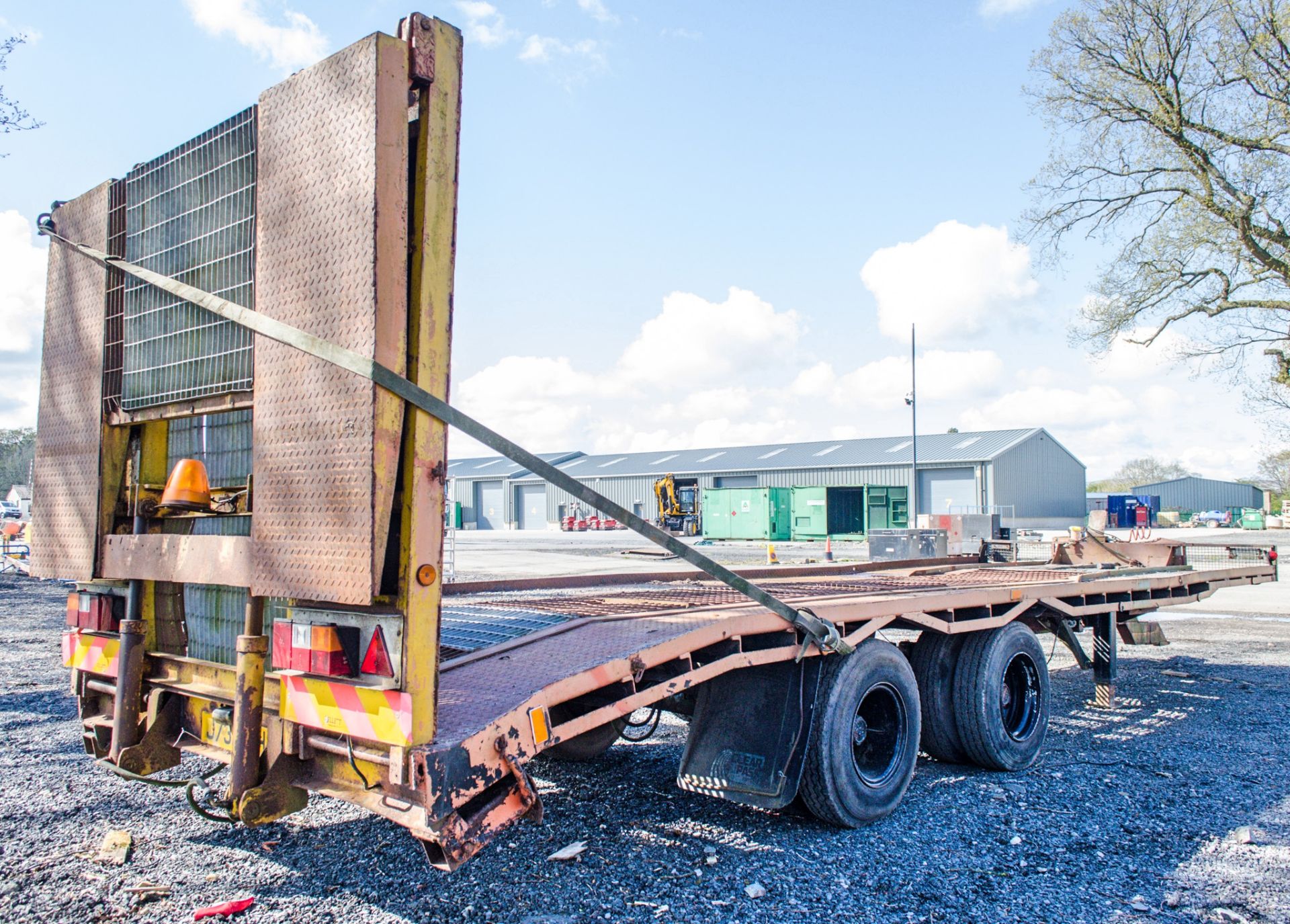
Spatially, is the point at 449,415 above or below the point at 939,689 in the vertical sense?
above

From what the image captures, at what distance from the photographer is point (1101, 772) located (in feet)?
17.7

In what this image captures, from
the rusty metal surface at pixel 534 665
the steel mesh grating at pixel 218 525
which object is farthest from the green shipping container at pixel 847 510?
the steel mesh grating at pixel 218 525

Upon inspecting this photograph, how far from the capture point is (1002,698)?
18.2 feet

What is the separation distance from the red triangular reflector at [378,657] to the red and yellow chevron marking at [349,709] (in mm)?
57

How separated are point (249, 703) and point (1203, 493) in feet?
291

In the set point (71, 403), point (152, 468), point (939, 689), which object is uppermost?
point (71, 403)

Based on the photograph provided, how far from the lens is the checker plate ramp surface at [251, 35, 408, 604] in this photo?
2.74 metres

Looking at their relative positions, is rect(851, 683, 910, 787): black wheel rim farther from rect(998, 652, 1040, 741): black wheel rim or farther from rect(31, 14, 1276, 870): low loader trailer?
rect(998, 652, 1040, 741): black wheel rim

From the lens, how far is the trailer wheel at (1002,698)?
519 centimetres

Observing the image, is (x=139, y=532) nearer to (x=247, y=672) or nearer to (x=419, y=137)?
(x=247, y=672)

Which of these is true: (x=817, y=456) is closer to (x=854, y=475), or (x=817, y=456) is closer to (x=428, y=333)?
(x=854, y=475)

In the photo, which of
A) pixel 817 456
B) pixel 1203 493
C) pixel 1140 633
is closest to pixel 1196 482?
pixel 1203 493

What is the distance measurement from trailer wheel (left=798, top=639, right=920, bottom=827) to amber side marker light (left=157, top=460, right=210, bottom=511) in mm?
2734

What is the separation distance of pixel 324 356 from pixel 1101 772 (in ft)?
16.4
